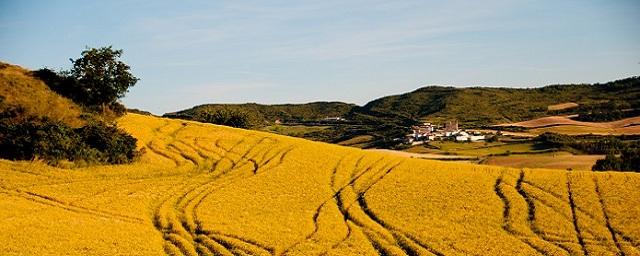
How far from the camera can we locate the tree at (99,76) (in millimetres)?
63156

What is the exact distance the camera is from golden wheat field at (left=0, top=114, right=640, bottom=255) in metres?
37.7

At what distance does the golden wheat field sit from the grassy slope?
7438 mm

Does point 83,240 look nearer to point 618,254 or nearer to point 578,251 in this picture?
point 578,251

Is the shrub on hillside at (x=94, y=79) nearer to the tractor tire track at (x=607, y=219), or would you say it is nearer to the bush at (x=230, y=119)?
the bush at (x=230, y=119)

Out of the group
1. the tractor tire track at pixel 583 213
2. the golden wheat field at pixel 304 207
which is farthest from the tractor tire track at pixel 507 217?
the tractor tire track at pixel 583 213

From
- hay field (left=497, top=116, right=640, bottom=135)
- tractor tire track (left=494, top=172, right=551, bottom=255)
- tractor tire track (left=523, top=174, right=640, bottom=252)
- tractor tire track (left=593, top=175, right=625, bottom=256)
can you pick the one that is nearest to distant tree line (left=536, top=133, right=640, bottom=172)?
hay field (left=497, top=116, right=640, bottom=135)

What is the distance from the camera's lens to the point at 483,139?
189m

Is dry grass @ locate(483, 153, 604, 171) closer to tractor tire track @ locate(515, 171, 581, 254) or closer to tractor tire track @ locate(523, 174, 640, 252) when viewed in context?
tractor tire track @ locate(515, 171, 581, 254)

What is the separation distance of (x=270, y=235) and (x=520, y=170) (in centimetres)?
3163

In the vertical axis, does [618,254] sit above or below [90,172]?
below

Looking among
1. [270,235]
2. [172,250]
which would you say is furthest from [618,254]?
[172,250]

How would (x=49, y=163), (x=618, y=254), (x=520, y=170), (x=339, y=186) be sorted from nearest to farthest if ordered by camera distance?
(x=618, y=254) → (x=49, y=163) → (x=339, y=186) → (x=520, y=170)

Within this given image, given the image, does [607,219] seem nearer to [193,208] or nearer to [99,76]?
[193,208]

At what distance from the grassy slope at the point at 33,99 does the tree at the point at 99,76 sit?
3.31 m
